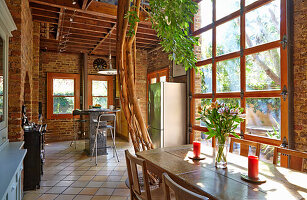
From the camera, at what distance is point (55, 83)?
6.98m

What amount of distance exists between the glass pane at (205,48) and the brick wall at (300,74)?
1.62m

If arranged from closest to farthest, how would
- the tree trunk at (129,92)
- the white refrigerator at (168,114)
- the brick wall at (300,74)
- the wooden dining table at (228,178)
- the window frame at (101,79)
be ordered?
1. the wooden dining table at (228,178)
2. the brick wall at (300,74)
3. the tree trunk at (129,92)
4. the white refrigerator at (168,114)
5. the window frame at (101,79)

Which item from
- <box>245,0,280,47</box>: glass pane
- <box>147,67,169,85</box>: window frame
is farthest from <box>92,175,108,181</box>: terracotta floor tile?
<box>245,0,280,47</box>: glass pane

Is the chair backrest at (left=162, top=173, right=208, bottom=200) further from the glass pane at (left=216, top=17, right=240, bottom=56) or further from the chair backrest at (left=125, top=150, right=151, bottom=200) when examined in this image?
the glass pane at (left=216, top=17, right=240, bottom=56)

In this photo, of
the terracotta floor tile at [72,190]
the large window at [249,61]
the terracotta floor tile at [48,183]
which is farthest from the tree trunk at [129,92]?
the terracotta floor tile at [48,183]

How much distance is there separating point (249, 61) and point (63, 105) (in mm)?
5987

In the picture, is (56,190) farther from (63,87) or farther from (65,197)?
(63,87)

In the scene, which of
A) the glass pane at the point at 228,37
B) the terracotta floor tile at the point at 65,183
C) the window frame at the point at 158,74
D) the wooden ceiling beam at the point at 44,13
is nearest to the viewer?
the terracotta floor tile at the point at 65,183

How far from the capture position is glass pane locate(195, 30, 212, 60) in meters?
4.05

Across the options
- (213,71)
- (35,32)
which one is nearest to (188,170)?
(213,71)

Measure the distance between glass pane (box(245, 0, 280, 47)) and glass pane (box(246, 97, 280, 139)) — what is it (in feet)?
2.83

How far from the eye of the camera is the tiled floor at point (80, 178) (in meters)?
2.89

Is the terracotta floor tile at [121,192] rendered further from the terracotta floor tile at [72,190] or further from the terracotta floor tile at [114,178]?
the terracotta floor tile at [72,190]

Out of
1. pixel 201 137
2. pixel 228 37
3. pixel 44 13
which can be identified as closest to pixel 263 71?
pixel 228 37
